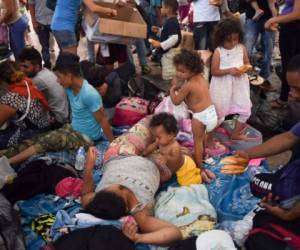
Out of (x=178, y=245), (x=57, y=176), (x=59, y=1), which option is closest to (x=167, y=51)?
(x=59, y=1)

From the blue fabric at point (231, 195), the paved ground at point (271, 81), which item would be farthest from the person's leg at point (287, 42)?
the blue fabric at point (231, 195)

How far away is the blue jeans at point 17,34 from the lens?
4.64 m

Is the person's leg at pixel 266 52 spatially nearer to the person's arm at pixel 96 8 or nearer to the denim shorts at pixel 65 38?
the person's arm at pixel 96 8

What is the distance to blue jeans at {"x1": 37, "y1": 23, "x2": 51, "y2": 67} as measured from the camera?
539cm

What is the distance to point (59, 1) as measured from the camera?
14.1ft

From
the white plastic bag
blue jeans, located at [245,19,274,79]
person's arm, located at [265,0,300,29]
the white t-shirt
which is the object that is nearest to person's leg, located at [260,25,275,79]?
blue jeans, located at [245,19,274,79]

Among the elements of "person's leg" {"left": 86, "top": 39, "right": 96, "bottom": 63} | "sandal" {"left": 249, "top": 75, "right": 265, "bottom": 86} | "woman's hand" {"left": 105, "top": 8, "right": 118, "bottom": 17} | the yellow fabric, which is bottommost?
the yellow fabric

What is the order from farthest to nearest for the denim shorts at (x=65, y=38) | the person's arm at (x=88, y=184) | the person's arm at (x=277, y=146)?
the denim shorts at (x=65, y=38) < the person's arm at (x=88, y=184) < the person's arm at (x=277, y=146)

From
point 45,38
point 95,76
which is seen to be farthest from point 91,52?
point 95,76

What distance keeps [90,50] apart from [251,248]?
3487 mm

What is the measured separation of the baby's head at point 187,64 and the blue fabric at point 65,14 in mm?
1525

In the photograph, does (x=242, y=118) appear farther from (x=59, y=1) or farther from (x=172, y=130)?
(x=59, y=1)

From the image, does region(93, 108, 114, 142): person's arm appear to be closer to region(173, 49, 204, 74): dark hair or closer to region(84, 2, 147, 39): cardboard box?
region(173, 49, 204, 74): dark hair

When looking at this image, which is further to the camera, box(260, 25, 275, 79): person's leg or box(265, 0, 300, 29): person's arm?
box(260, 25, 275, 79): person's leg
